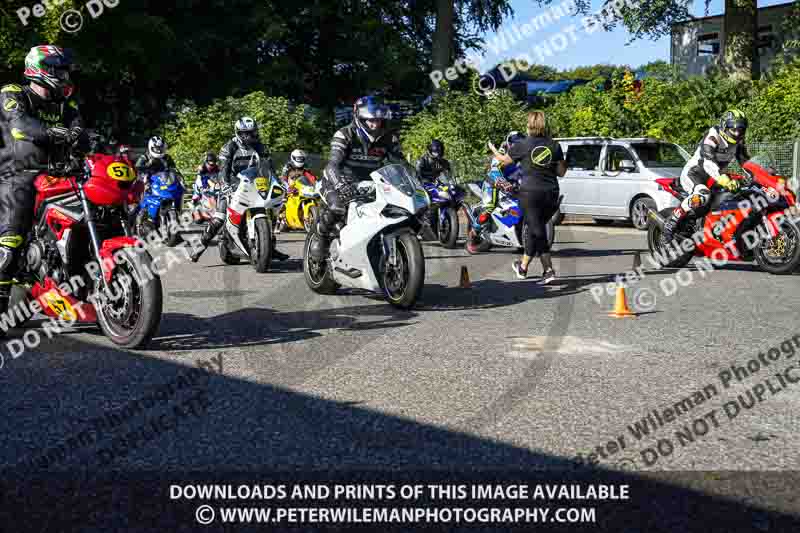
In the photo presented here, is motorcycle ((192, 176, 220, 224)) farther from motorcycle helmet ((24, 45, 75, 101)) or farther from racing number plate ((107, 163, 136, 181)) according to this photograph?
racing number plate ((107, 163, 136, 181))

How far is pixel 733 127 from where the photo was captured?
1227 cm

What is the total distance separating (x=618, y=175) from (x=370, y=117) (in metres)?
12.0

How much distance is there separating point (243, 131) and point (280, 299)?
3.93 meters

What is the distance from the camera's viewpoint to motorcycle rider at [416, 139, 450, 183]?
1705cm

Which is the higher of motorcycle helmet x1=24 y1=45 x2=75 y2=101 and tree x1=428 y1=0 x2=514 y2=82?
tree x1=428 y1=0 x2=514 y2=82

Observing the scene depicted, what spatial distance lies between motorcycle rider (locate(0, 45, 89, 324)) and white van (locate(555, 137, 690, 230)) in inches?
567

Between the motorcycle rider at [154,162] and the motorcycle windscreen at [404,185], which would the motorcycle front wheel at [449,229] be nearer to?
the motorcycle rider at [154,162]

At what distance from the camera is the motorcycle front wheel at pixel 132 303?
6957mm

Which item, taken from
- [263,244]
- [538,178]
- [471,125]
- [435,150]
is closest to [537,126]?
[538,178]

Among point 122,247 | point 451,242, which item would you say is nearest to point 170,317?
point 122,247

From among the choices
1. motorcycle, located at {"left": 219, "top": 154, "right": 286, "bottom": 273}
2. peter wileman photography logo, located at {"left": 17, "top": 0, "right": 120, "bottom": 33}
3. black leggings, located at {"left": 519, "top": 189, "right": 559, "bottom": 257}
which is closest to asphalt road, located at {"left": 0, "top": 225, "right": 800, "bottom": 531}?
black leggings, located at {"left": 519, "top": 189, "right": 559, "bottom": 257}

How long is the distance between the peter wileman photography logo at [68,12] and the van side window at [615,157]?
15.2 m

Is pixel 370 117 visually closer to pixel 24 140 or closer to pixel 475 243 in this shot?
pixel 24 140

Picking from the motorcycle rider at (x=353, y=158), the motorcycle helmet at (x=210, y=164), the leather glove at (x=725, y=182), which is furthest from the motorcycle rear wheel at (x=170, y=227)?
the leather glove at (x=725, y=182)
